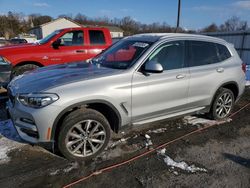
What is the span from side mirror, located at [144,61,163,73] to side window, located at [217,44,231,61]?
5.99 feet

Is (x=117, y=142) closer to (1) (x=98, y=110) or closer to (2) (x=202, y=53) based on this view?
(1) (x=98, y=110)

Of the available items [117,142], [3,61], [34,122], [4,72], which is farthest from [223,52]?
[3,61]

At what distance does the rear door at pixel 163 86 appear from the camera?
3.75m

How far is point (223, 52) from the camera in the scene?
4.94 meters

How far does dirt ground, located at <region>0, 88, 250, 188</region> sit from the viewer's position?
10.1ft

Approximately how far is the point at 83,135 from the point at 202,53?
8.80 feet

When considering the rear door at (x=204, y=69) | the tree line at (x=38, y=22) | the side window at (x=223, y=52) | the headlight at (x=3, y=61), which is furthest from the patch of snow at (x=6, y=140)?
the tree line at (x=38, y=22)

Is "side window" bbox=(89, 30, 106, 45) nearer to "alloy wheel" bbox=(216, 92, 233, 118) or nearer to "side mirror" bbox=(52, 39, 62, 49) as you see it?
"side mirror" bbox=(52, 39, 62, 49)

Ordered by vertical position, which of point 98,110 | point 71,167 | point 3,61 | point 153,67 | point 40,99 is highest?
point 153,67

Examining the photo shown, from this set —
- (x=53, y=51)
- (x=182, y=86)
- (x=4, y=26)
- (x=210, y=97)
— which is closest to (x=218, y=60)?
(x=210, y=97)

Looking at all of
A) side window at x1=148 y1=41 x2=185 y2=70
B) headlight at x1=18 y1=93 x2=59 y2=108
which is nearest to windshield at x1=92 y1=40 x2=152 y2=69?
side window at x1=148 y1=41 x2=185 y2=70

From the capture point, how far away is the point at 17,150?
151 inches

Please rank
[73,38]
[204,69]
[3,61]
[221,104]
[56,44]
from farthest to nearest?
[73,38], [56,44], [3,61], [221,104], [204,69]

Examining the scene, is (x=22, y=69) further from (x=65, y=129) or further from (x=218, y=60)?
(x=218, y=60)
